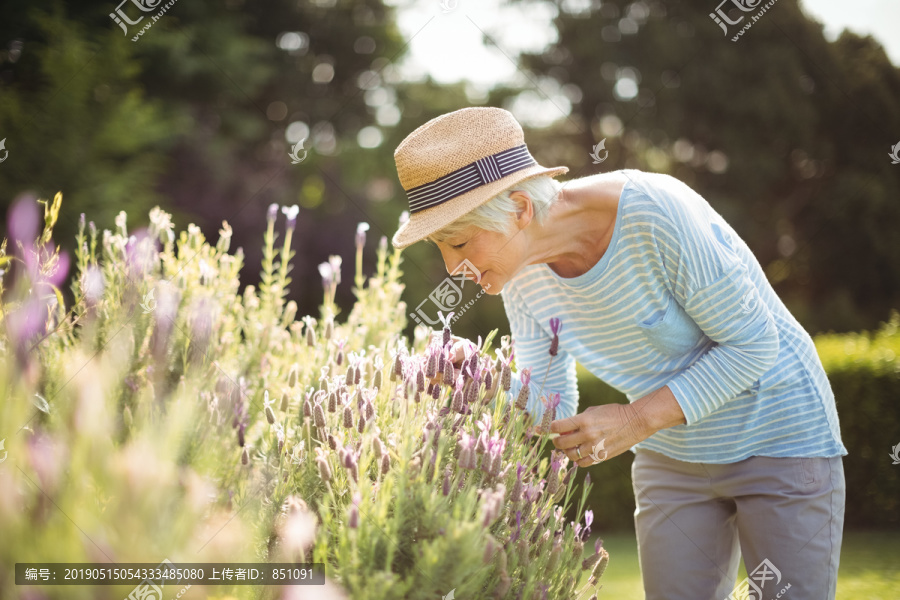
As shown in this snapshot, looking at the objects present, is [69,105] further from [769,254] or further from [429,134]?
[769,254]

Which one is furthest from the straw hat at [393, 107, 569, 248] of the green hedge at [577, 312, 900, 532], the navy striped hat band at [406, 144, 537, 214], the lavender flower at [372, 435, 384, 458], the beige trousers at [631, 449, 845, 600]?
the green hedge at [577, 312, 900, 532]

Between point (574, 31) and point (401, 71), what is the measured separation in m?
5.36

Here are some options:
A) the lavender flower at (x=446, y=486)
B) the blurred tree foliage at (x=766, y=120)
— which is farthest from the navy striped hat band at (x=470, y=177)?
the blurred tree foliage at (x=766, y=120)

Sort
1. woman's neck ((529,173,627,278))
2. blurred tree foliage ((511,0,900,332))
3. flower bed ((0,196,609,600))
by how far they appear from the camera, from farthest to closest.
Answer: blurred tree foliage ((511,0,900,332)) → woman's neck ((529,173,627,278)) → flower bed ((0,196,609,600))

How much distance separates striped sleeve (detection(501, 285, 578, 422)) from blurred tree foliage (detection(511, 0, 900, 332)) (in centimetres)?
1687

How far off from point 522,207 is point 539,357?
0.57 m

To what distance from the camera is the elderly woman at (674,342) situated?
6.10ft

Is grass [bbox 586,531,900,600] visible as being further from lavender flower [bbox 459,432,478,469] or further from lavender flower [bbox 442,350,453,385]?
lavender flower [bbox 459,432,478,469]

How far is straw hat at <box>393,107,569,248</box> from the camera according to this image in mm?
1911

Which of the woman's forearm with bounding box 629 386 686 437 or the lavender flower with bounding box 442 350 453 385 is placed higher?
the lavender flower with bounding box 442 350 453 385

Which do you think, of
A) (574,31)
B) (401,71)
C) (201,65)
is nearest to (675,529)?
(201,65)

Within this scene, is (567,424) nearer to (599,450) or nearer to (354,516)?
(599,450)

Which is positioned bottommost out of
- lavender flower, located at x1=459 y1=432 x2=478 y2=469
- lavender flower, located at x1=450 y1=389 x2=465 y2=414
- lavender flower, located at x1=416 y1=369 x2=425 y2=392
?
lavender flower, located at x1=459 y1=432 x2=478 y2=469

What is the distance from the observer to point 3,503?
905 mm
